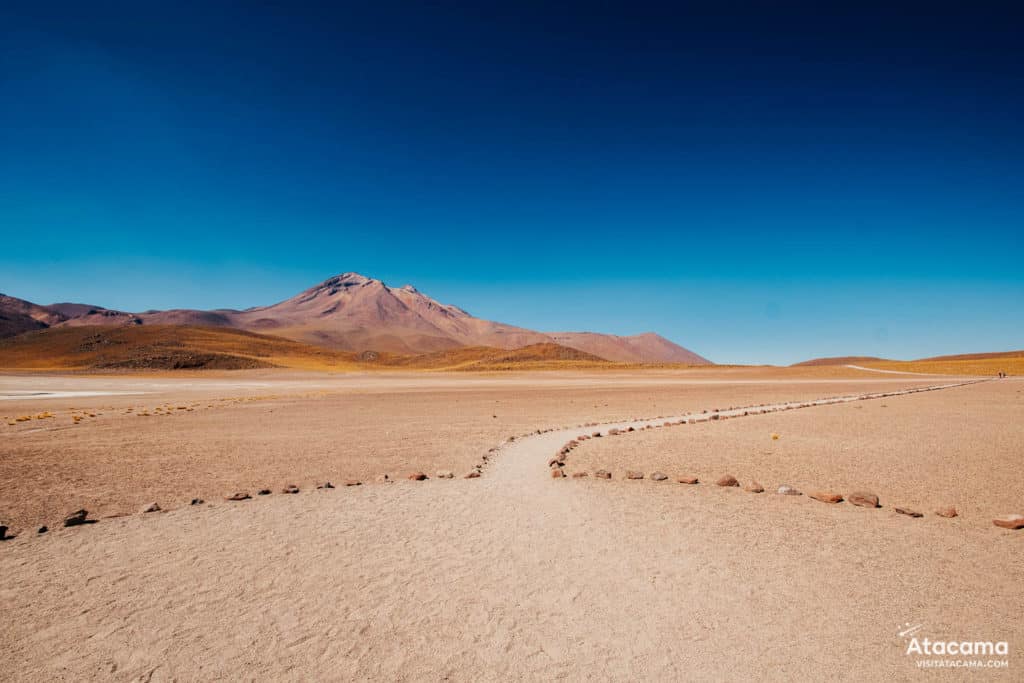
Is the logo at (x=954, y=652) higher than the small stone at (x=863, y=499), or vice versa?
the small stone at (x=863, y=499)

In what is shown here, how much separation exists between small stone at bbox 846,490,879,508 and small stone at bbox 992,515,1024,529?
59.7 inches

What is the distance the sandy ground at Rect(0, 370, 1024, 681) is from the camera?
4480mm

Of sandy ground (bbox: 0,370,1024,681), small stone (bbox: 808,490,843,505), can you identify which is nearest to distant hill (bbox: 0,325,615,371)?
sandy ground (bbox: 0,370,1024,681)

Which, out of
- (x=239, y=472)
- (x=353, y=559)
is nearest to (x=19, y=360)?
(x=239, y=472)

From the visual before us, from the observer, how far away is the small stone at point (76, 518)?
814 centimetres

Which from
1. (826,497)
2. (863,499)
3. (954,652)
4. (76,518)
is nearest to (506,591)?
(954,652)

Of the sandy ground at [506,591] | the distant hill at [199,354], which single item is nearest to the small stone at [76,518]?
the sandy ground at [506,591]

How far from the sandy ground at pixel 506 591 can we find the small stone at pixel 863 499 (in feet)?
1.02

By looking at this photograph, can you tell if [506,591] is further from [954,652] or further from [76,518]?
[76,518]

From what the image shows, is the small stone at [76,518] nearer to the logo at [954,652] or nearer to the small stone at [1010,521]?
the logo at [954,652]

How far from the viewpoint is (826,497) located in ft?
30.0

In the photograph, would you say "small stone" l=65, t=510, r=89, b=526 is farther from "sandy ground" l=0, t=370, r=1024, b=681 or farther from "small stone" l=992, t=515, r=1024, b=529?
"small stone" l=992, t=515, r=1024, b=529

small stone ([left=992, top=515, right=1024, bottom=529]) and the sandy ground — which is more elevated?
small stone ([left=992, top=515, right=1024, bottom=529])

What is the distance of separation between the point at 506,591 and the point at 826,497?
21.8ft
